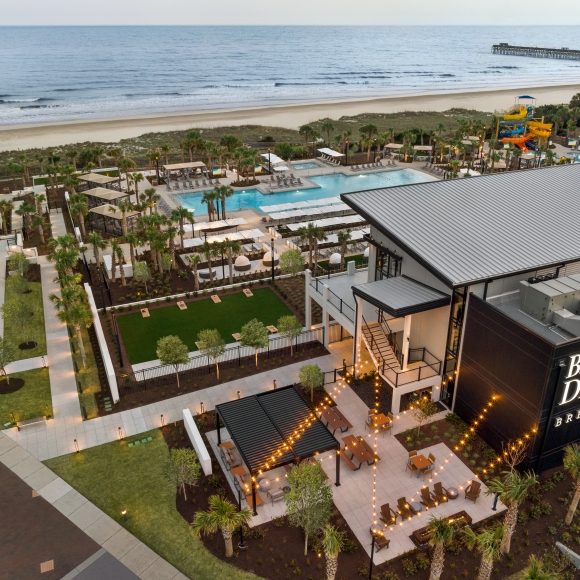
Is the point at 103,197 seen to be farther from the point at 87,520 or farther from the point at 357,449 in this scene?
the point at 357,449

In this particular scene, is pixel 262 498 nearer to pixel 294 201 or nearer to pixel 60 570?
pixel 60 570

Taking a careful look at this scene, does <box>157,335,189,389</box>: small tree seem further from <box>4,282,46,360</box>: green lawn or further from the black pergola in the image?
Answer: <box>4,282,46,360</box>: green lawn

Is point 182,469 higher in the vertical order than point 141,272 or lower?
lower

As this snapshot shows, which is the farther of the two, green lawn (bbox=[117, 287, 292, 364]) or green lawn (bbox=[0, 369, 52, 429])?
green lawn (bbox=[117, 287, 292, 364])

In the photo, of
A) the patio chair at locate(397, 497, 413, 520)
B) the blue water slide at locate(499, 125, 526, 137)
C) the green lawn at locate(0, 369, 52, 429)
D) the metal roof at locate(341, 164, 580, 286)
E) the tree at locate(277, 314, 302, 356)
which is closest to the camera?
the patio chair at locate(397, 497, 413, 520)

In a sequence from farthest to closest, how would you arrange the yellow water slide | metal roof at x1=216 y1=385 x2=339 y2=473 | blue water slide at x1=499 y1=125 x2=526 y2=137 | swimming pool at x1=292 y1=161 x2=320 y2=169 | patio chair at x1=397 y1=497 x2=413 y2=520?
1. blue water slide at x1=499 y1=125 x2=526 y2=137
2. the yellow water slide
3. swimming pool at x1=292 y1=161 x2=320 y2=169
4. metal roof at x1=216 y1=385 x2=339 y2=473
5. patio chair at x1=397 y1=497 x2=413 y2=520

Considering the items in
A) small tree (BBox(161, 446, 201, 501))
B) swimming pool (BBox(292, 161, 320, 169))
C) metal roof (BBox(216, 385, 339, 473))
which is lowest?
swimming pool (BBox(292, 161, 320, 169))

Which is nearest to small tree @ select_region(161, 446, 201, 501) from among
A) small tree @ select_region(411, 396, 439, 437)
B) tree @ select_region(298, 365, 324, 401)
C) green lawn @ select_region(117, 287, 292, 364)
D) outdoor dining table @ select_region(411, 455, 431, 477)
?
tree @ select_region(298, 365, 324, 401)

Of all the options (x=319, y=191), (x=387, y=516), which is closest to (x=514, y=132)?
(x=319, y=191)
